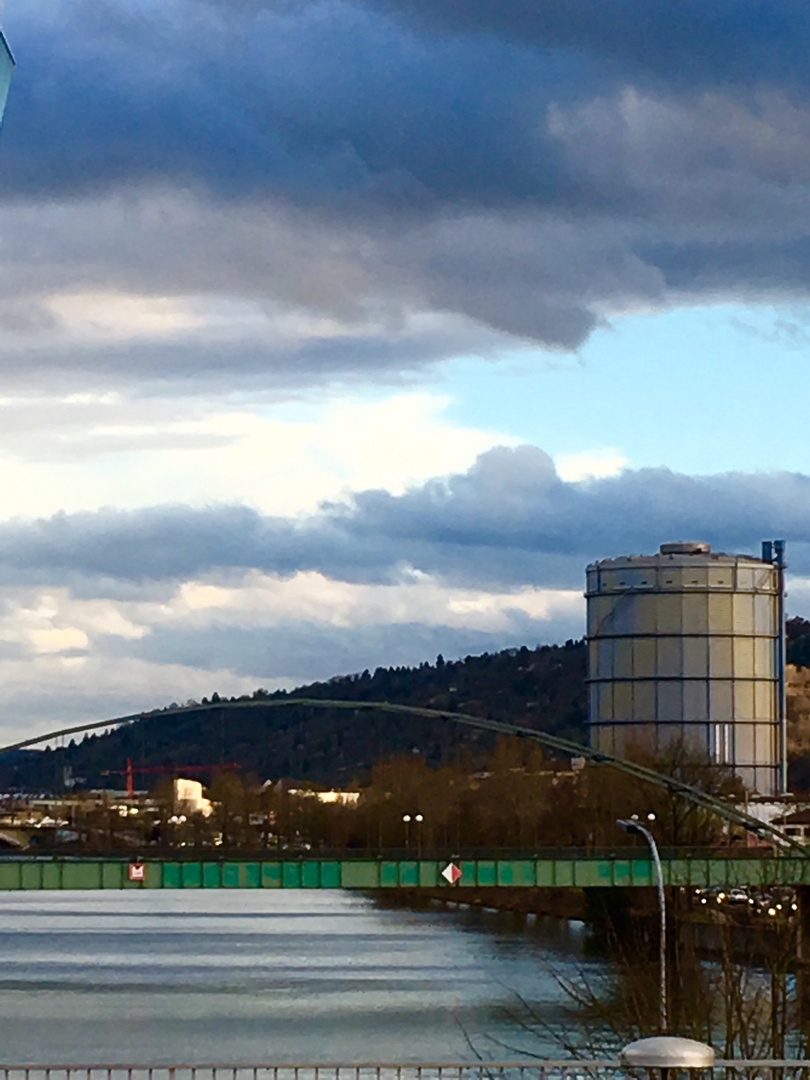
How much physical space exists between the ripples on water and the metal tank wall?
13631 mm

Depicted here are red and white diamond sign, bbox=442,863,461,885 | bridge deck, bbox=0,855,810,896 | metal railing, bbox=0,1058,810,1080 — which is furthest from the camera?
bridge deck, bbox=0,855,810,896

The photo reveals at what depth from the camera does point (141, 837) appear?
510 feet

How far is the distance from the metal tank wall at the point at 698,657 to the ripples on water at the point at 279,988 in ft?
44.7

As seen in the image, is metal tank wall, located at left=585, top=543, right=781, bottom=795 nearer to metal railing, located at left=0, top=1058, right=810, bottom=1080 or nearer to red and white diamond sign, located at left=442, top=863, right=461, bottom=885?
red and white diamond sign, located at left=442, top=863, right=461, bottom=885

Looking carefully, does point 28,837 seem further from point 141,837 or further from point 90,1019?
point 90,1019

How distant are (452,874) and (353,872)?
3.58m

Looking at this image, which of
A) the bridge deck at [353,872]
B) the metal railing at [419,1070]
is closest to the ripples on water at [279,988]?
the bridge deck at [353,872]

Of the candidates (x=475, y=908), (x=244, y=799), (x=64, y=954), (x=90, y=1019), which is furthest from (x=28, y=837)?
Result: (x=90, y=1019)

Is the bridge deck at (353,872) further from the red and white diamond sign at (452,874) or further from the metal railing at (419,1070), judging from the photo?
the metal railing at (419,1070)

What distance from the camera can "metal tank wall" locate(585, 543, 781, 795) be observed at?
11581 centimetres

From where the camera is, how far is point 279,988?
6612cm

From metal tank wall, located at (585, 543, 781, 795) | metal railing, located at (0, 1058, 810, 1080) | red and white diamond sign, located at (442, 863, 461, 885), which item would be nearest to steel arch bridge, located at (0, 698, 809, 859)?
metal railing, located at (0, 1058, 810, 1080)

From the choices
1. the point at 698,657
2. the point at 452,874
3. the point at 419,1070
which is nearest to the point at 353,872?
the point at 452,874

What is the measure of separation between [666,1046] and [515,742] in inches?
5348
